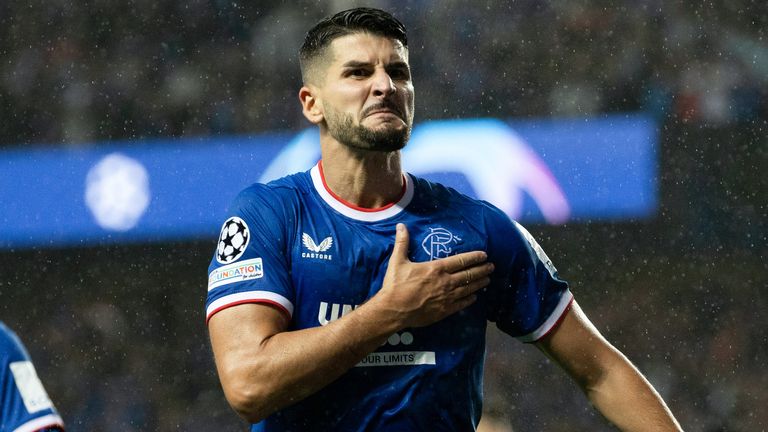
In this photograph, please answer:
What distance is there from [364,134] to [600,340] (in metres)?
0.86

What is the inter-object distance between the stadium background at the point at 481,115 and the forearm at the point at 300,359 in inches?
167

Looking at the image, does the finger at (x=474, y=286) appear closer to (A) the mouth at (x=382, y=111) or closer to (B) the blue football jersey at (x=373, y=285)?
(B) the blue football jersey at (x=373, y=285)

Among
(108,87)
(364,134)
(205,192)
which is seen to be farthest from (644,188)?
(364,134)

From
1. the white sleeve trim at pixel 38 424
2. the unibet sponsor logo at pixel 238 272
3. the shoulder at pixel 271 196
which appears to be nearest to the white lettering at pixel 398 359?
the unibet sponsor logo at pixel 238 272

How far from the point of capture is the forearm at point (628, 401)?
284 cm

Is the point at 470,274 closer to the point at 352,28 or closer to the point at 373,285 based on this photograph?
the point at 373,285

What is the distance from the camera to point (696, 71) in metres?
7.21

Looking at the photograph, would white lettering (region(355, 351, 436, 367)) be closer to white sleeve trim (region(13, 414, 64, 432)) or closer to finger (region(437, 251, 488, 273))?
finger (region(437, 251, 488, 273))

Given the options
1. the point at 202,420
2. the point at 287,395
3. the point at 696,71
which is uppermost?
the point at 287,395

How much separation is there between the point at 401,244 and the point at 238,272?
1.34 ft

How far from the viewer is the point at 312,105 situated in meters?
3.06

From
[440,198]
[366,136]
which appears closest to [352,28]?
[366,136]

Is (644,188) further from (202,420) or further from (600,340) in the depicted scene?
(600,340)

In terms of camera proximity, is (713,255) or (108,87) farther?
(108,87)
